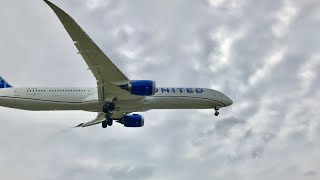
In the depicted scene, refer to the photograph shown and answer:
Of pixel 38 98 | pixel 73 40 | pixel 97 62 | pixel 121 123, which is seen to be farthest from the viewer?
pixel 121 123

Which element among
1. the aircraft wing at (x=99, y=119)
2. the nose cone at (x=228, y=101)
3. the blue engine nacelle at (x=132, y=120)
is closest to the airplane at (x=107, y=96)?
the nose cone at (x=228, y=101)

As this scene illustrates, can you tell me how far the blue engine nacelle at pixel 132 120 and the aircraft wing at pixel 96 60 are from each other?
9729mm

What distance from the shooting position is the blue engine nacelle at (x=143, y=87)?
58.3m

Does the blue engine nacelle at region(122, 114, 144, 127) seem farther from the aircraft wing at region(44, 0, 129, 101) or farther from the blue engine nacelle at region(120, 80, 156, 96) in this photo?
the blue engine nacelle at region(120, 80, 156, 96)

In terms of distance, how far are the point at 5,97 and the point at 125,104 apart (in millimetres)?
12487

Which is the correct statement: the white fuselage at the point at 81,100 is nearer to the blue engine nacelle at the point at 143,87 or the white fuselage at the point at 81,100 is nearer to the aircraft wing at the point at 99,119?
the blue engine nacelle at the point at 143,87

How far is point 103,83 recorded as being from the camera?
5988 centimetres

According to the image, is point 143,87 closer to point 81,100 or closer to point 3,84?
point 81,100

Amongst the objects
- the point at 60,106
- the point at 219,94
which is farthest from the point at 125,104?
the point at 219,94

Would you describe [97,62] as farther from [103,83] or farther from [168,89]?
[168,89]

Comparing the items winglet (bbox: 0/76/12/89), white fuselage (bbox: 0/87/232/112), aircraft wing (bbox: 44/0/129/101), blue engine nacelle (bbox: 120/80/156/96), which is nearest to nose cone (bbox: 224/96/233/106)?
white fuselage (bbox: 0/87/232/112)

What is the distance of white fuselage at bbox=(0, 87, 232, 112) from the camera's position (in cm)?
6041

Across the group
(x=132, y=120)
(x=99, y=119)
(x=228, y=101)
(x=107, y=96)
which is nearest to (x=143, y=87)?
(x=107, y=96)

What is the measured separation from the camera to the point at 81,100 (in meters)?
61.3
